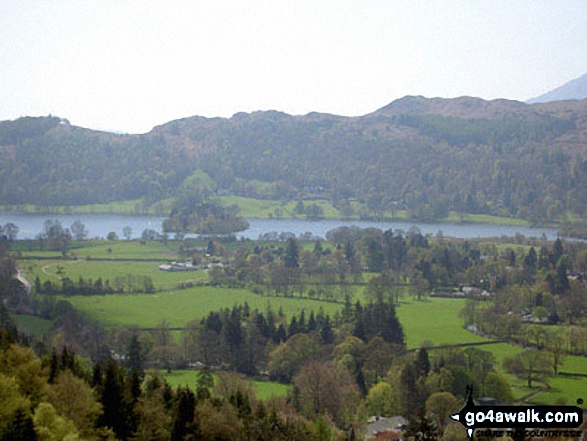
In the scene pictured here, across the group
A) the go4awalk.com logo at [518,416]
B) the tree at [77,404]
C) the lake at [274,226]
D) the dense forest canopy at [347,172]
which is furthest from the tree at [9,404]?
the dense forest canopy at [347,172]

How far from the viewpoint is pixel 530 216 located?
13675 cm

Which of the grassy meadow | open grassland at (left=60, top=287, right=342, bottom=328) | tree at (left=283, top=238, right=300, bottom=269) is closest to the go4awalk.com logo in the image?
the grassy meadow

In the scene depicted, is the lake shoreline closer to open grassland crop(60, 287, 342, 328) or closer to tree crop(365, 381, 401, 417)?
open grassland crop(60, 287, 342, 328)

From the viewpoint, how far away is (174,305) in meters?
54.5

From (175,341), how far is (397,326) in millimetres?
13373

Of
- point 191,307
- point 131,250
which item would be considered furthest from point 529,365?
point 131,250

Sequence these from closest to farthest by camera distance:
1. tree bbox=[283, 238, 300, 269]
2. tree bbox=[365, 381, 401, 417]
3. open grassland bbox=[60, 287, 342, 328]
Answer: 1. tree bbox=[365, 381, 401, 417]
2. open grassland bbox=[60, 287, 342, 328]
3. tree bbox=[283, 238, 300, 269]

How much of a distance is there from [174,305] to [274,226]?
69.8m

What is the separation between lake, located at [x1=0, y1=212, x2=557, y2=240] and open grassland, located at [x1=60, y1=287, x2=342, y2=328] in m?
43.8

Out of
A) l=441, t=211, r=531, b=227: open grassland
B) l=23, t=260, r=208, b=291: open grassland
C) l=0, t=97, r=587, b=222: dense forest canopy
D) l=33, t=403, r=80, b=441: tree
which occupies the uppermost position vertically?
l=0, t=97, r=587, b=222: dense forest canopy

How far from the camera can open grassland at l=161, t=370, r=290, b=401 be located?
34875mm

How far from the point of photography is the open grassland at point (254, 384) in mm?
34875

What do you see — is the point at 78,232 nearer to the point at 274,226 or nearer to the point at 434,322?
the point at 274,226

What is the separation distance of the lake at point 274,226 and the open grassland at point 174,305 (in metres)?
43.8
